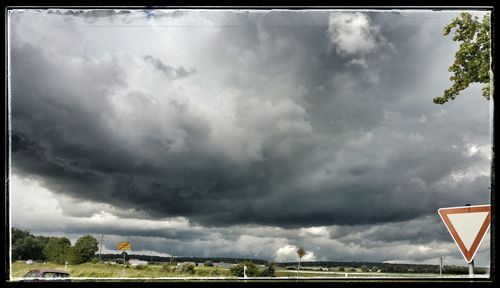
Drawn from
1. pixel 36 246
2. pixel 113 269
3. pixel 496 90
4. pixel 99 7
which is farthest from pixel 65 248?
pixel 496 90

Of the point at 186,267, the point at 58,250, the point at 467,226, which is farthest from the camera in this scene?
the point at 186,267

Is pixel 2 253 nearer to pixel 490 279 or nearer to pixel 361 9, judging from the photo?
pixel 361 9

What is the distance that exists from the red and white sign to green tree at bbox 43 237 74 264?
10.9 m

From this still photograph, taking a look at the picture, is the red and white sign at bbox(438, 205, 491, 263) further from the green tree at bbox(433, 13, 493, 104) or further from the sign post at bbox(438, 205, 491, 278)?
the green tree at bbox(433, 13, 493, 104)

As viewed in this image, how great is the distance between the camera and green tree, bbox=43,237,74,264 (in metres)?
13.7

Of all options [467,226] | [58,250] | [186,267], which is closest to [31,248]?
[58,250]

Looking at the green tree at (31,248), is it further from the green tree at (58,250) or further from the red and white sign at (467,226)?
the red and white sign at (467,226)

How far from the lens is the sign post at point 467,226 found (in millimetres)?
5445

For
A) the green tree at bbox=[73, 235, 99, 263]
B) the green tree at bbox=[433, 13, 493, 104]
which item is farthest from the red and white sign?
the green tree at bbox=[73, 235, 99, 263]

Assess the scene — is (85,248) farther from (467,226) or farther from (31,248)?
(467,226)

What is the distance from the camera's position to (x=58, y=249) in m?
15.1

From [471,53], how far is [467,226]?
8905 millimetres
